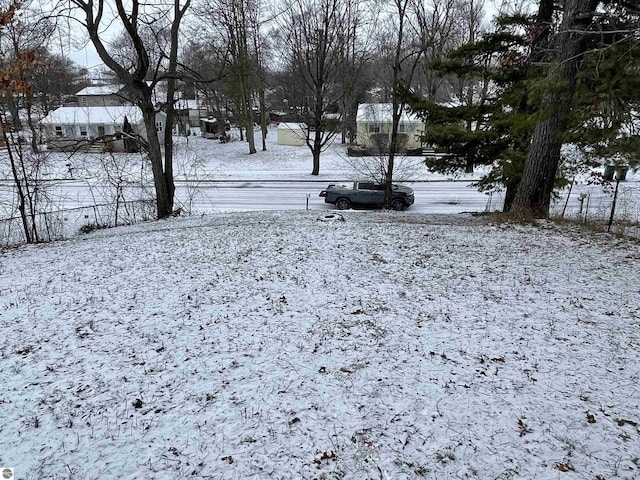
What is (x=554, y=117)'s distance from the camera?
8367mm

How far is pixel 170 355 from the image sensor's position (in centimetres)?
395

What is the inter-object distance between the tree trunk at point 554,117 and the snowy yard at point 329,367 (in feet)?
9.06

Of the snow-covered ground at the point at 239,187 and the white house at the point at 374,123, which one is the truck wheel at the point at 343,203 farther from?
the white house at the point at 374,123

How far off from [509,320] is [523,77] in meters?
8.51

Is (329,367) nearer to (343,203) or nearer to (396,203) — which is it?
(396,203)

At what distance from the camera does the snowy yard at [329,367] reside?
271 centimetres

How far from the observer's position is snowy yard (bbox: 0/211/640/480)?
2.71 meters

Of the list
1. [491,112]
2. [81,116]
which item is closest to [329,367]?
[491,112]

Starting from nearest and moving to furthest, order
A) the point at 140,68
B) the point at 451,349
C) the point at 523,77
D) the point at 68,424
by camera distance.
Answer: the point at 68,424 < the point at 451,349 < the point at 523,77 < the point at 140,68

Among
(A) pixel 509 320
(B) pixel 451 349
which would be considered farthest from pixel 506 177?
(B) pixel 451 349

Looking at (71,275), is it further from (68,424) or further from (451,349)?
(451,349)

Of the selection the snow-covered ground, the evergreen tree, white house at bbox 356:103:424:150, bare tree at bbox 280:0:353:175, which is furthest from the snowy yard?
white house at bbox 356:103:424:150

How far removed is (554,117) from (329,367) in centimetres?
779

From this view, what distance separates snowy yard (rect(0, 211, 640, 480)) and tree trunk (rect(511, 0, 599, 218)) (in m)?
2.76
